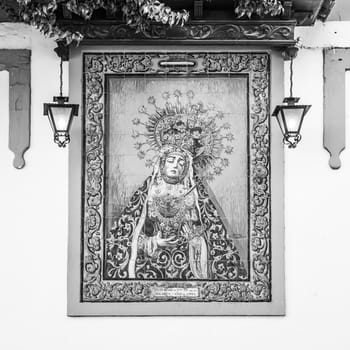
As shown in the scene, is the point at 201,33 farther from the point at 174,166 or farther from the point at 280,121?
the point at 174,166

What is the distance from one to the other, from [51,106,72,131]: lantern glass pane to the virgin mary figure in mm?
597

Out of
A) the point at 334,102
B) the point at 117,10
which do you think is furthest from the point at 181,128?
the point at 334,102

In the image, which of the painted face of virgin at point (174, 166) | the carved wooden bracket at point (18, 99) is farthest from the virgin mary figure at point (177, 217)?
the carved wooden bracket at point (18, 99)

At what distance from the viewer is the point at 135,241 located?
529 cm

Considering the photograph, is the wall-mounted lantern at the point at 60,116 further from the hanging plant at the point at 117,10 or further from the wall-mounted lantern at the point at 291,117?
the wall-mounted lantern at the point at 291,117

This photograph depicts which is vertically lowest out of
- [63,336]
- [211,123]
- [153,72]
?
[63,336]

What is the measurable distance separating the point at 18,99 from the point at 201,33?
4.62 ft

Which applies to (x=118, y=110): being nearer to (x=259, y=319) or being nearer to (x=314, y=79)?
(x=314, y=79)

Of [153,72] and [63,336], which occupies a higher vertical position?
[153,72]

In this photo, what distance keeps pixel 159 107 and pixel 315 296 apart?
1.76 metres

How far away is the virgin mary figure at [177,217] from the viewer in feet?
17.3

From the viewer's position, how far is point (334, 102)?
17.5ft

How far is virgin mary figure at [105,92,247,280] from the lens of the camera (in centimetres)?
528

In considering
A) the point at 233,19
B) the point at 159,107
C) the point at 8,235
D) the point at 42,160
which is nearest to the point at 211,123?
the point at 159,107
